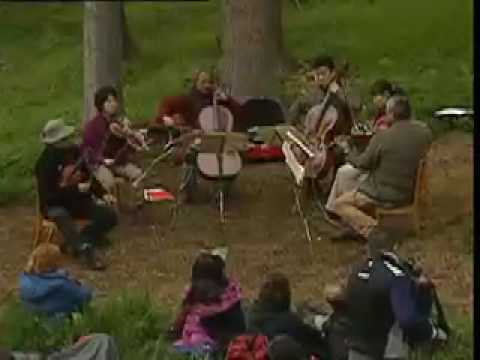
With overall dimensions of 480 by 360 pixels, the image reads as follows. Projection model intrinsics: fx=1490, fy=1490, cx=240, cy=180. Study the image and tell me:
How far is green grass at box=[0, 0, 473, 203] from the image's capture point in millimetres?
17625

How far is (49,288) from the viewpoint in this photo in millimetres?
8633

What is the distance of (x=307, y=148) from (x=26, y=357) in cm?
336

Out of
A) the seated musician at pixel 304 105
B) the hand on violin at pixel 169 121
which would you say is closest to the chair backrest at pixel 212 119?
the hand on violin at pixel 169 121

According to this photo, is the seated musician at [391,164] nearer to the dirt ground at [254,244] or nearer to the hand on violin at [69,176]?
the dirt ground at [254,244]

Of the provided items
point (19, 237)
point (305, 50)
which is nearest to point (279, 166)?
point (19, 237)

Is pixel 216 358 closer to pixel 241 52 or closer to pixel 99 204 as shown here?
pixel 99 204

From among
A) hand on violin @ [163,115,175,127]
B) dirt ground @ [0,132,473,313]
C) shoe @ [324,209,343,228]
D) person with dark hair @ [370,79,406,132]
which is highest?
person with dark hair @ [370,79,406,132]

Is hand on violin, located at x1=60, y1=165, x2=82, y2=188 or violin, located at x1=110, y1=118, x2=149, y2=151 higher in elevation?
violin, located at x1=110, y1=118, x2=149, y2=151

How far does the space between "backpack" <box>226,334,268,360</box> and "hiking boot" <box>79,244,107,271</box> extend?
2604 millimetres

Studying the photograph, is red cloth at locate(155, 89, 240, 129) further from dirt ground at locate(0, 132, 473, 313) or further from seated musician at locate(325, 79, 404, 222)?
seated musician at locate(325, 79, 404, 222)

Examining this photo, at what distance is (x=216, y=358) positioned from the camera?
26.7ft

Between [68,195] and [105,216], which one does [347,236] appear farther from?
[68,195]

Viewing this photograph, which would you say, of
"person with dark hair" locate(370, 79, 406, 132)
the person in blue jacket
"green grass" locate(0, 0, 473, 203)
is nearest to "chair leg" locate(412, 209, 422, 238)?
"person with dark hair" locate(370, 79, 406, 132)

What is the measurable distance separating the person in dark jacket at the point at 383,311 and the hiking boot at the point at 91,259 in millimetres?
2775
